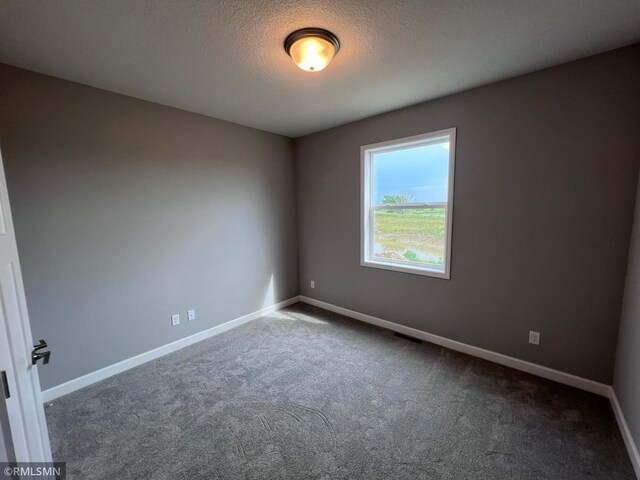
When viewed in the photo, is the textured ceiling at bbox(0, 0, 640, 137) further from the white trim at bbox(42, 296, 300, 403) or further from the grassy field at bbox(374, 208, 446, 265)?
the white trim at bbox(42, 296, 300, 403)

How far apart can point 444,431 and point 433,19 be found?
254cm

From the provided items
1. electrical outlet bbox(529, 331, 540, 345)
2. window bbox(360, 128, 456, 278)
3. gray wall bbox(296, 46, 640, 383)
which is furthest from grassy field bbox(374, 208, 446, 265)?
electrical outlet bbox(529, 331, 540, 345)

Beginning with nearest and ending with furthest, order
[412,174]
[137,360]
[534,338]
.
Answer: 1. [534,338]
2. [137,360]
3. [412,174]

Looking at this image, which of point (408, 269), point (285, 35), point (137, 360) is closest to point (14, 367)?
point (137, 360)

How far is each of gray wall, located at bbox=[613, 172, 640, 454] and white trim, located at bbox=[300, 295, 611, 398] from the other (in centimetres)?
15

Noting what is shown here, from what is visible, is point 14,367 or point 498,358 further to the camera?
point 498,358

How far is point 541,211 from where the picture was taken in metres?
2.19

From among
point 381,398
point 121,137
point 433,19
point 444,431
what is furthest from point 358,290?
point 121,137

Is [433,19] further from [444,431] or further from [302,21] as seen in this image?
[444,431]

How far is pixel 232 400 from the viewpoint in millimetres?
2088

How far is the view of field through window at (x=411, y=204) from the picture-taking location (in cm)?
280

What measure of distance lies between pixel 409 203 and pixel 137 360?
10.6 feet

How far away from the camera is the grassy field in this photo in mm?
2855

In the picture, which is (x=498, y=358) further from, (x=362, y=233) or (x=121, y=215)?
(x=121, y=215)
